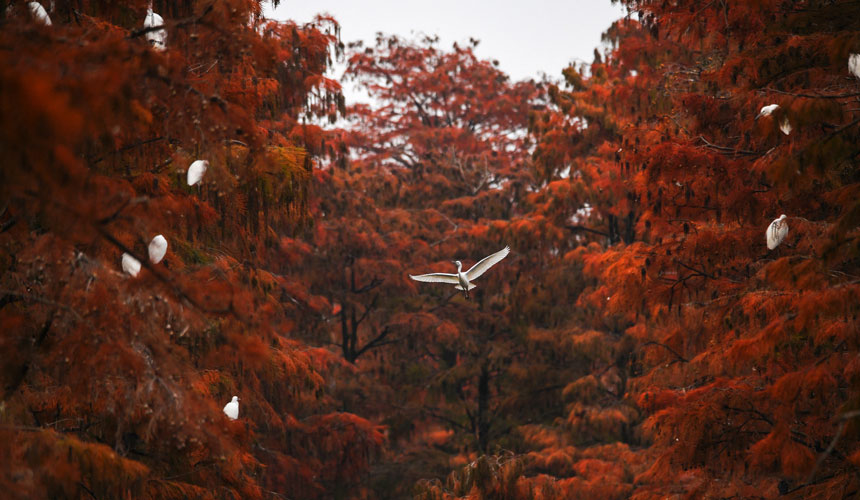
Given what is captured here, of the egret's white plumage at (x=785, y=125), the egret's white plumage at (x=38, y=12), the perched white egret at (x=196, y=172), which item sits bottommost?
the perched white egret at (x=196, y=172)

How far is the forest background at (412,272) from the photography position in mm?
3674

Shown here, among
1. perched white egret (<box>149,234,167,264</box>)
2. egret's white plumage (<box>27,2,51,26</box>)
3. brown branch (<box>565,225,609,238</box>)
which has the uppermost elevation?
brown branch (<box>565,225,609,238</box>)

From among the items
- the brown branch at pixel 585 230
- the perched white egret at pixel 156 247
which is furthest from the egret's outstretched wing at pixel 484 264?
the brown branch at pixel 585 230

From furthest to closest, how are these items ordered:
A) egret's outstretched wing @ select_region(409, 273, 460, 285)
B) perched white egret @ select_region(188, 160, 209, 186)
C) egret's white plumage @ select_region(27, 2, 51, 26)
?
1. egret's outstretched wing @ select_region(409, 273, 460, 285)
2. perched white egret @ select_region(188, 160, 209, 186)
3. egret's white plumage @ select_region(27, 2, 51, 26)

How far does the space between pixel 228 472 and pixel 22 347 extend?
2002mm

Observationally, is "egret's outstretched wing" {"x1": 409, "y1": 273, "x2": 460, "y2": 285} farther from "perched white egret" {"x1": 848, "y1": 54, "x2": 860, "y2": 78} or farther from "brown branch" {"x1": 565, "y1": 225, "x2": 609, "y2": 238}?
"brown branch" {"x1": 565, "y1": 225, "x2": 609, "y2": 238}

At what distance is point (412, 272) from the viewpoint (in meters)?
15.0

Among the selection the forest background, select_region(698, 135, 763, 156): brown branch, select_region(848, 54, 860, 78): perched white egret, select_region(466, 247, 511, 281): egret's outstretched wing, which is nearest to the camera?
the forest background

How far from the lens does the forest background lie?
12.1ft

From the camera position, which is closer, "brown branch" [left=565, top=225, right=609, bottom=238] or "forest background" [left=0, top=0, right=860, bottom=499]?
"forest background" [left=0, top=0, right=860, bottom=499]

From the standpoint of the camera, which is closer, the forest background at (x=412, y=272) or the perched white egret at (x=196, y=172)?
the forest background at (x=412, y=272)

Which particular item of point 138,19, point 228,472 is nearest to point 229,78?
point 138,19

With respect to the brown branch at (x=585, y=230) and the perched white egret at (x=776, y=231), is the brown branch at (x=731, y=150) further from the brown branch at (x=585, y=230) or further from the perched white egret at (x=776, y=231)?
the brown branch at (x=585, y=230)

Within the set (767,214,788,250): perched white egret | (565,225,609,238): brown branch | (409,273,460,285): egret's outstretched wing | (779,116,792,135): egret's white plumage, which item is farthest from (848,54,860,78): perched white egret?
(565,225,609,238): brown branch
